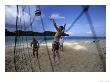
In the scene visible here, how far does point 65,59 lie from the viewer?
6.32 feet

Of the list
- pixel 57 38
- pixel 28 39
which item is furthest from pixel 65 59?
pixel 28 39

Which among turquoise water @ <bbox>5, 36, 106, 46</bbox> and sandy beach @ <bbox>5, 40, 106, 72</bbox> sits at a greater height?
turquoise water @ <bbox>5, 36, 106, 46</bbox>

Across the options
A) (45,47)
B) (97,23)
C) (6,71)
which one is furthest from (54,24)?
(6,71)

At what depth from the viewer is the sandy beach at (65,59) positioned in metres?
1.91

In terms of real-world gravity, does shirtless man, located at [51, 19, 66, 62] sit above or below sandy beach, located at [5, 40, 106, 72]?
above

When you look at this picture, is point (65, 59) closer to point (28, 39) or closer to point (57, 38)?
point (57, 38)

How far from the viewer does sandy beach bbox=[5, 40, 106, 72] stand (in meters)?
1.91

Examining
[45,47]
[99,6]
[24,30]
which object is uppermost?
[99,6]

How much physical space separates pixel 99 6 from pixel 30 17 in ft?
1.64

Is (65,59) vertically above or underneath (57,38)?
underneath

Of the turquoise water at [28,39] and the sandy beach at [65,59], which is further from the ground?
the turquoise water at [28,39]
